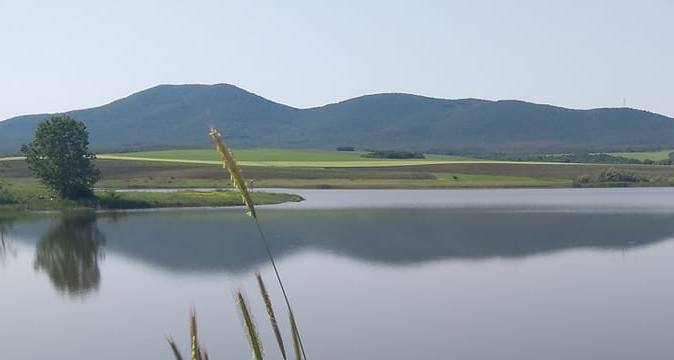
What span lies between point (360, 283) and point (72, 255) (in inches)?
A: 477

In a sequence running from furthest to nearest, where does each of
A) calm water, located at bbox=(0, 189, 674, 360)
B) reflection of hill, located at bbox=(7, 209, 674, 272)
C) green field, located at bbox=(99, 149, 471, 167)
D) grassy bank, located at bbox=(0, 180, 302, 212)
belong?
green field, located at bbox=(99, 149, 471, 167) → grassy bank, located at bbox=(0, 180, 302, 212) → reflection of hill, located at bbox=(7, 209, 674, 272) → calm water, located at bbox=(0, 189, 674, 360)

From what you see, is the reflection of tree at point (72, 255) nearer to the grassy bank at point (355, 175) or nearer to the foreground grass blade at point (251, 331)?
the foreground grass blade at point (251, 331)

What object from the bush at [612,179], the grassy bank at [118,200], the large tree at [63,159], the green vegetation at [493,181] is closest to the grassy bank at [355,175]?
the green vegetation at [493,181]

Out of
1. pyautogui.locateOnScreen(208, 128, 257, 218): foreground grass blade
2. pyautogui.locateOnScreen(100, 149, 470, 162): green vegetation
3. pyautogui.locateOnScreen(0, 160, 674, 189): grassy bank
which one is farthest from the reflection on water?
pyautogui.locateOnScreen(100, 149, 470, 162): green vegetation

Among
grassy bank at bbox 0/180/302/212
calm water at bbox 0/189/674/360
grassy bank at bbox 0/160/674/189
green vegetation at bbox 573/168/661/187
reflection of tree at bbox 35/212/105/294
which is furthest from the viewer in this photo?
green vegetation at bbox 573/168/661/187

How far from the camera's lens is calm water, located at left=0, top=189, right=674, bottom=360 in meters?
16.7

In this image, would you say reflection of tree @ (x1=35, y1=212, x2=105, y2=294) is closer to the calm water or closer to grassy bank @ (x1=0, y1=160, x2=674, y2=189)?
the calm water

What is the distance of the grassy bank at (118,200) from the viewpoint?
159 feet

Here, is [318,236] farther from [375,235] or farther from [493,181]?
[493,181]

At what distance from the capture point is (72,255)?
30.6 meters

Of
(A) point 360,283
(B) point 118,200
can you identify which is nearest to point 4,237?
(B) point 118,200

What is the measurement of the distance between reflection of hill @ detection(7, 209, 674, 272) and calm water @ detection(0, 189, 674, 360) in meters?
0.09

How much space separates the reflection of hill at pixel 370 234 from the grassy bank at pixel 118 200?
3894 millimetres

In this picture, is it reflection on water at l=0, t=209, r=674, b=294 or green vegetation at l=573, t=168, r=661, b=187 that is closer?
reflection on water at l=0, t=209, r=674, b=294
